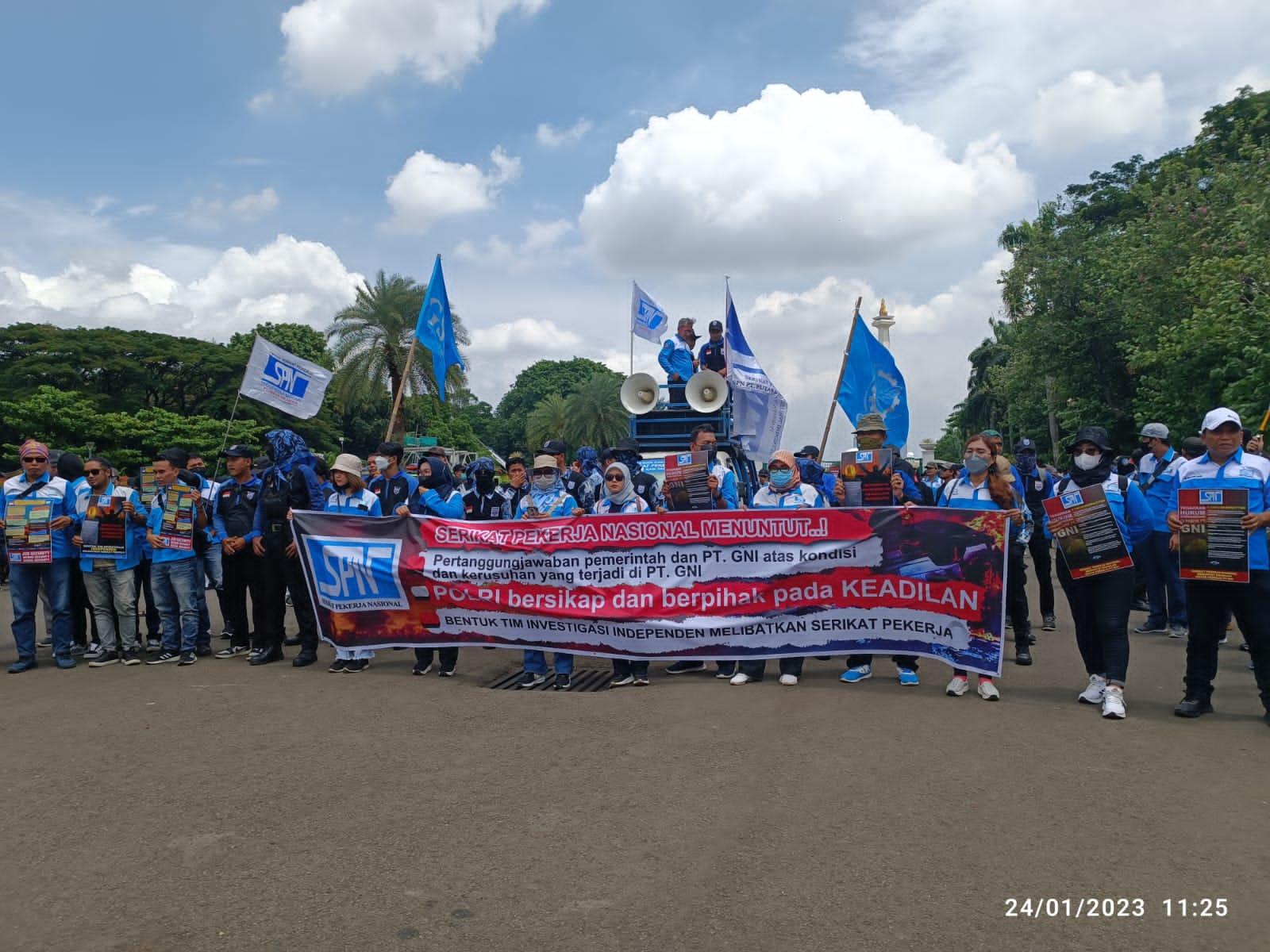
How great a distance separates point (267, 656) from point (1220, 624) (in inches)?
292

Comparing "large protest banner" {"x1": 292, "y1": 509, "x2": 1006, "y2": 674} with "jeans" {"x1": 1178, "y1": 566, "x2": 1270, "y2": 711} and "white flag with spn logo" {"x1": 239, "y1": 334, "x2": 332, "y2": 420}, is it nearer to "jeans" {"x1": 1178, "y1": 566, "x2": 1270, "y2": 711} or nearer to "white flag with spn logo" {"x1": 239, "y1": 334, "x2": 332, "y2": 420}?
"jeans" {"x1": 1178, "y1": 566, "x2": 1270, "y2": 711}

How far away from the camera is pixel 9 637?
1023 centimetres

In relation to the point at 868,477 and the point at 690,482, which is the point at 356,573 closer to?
the point at 690,482

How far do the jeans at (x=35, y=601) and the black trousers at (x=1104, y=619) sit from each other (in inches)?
325

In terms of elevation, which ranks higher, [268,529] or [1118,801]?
[268,529]

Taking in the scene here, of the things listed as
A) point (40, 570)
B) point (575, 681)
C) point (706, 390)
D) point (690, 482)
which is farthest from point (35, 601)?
point (706, 390)

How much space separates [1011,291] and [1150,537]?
1020 inches

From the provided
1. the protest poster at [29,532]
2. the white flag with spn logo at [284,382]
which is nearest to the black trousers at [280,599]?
the protest poster at [29,532]

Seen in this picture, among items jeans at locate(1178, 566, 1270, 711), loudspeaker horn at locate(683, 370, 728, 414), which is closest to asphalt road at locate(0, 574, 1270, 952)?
jeans at locate(1178, 566, 1270, 711)

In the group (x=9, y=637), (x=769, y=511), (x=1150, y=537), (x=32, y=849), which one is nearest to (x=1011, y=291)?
(x=1150, y=537)

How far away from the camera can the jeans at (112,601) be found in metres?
8.30

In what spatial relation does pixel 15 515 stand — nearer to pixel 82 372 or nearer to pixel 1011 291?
pixel 1011 291

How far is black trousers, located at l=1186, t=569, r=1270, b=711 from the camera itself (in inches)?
229

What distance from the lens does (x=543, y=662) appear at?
24.3 ft
